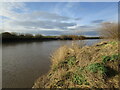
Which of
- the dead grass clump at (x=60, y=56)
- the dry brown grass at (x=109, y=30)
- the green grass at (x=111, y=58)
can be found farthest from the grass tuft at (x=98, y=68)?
the dry brown grass at (x=109, y=30)

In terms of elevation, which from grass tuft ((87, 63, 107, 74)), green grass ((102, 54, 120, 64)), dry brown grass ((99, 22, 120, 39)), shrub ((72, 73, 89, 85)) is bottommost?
shrub ((72, 73, 89, 85))

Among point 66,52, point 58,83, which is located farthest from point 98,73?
point 66,52

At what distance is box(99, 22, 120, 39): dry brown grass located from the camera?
21.5 ft

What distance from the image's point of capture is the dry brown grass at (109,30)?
6559 millimetres

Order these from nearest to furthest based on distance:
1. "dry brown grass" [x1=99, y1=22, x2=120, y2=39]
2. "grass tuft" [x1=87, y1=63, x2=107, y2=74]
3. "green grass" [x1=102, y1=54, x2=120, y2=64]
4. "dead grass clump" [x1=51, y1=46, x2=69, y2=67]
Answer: "grass tuft" [x1=87, y1=63, x2=107, y2=74]
"green grass" [x1=102, y1=54, x2=120, y2=64]
"dead grass clump" [x1=51, y1=46, x2=69, y2=67]
"dry brown grass" [x1=99, y1=22, x2=120, y2=39]

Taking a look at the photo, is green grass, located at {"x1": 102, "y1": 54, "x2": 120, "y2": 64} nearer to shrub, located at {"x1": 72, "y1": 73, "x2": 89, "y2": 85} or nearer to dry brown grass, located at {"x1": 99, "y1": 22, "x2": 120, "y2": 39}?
shrub, located at {"x1": 72, "y1": 73, "x2": 89, "y2": 85}

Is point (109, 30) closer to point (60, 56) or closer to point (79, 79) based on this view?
point (60, 56)

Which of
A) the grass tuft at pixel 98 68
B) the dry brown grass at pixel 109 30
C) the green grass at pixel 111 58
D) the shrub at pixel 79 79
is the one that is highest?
the dry brown grass at pixel 109 30

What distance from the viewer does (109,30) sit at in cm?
685

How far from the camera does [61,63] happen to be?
5699 millimetres

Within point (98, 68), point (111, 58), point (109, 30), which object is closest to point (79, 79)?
point (98, 68)

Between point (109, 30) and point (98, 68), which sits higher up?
point (109, 30)

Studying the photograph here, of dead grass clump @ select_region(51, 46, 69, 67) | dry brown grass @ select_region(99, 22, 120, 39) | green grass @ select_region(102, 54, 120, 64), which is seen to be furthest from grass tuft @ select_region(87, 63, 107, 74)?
dry brown grass @ select_region(99, 22, 120, 39)

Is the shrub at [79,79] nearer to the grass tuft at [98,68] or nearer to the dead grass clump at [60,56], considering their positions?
the grass tuft at [98,68]
